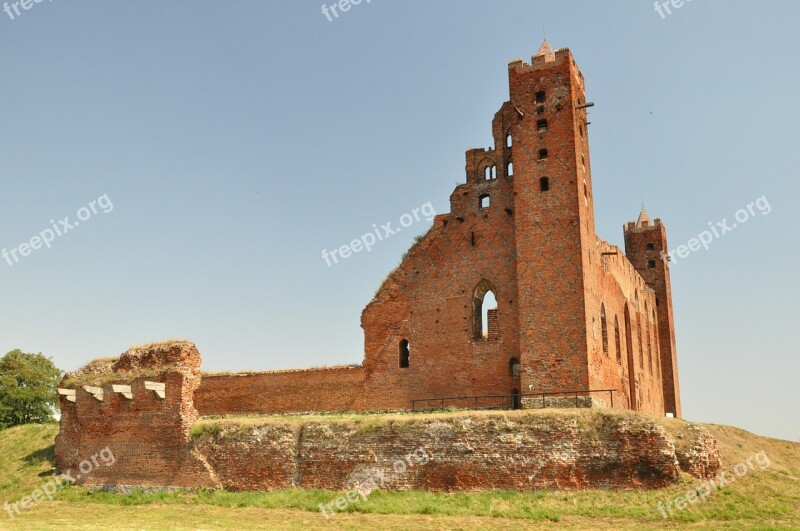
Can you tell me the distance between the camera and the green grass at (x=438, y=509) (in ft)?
53.0

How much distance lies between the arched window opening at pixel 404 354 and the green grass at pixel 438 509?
5.90 metres

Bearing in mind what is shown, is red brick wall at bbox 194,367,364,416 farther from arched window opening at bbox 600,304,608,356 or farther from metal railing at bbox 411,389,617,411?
arched window opening at bbox 600,304,608,356

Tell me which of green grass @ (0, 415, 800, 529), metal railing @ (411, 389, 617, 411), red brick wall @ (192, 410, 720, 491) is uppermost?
metal railing @ (411, 389, 617, 411)

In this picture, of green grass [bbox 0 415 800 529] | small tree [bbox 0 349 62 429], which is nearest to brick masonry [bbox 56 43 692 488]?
green grass [bbox 0 415 800 529]

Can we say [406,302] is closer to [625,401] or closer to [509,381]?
[509,381]

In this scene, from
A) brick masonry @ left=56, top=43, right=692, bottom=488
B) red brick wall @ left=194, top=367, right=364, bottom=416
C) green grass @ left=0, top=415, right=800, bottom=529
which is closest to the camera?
green grass @ left=0, top=415, right=800, bottom=529

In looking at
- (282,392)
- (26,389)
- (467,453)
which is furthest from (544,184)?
(26,389)

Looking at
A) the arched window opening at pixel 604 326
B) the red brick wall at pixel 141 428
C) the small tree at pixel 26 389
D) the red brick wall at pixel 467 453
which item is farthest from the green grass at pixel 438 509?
the small tree at pixel 26 389

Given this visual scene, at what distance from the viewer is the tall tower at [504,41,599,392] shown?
23453mm

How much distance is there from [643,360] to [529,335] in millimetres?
13563

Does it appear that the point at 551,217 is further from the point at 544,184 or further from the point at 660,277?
the point at 660,277

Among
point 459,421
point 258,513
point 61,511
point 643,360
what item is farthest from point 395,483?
point 643,360

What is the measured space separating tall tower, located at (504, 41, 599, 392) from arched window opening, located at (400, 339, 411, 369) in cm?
504

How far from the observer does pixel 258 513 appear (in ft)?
62.4
